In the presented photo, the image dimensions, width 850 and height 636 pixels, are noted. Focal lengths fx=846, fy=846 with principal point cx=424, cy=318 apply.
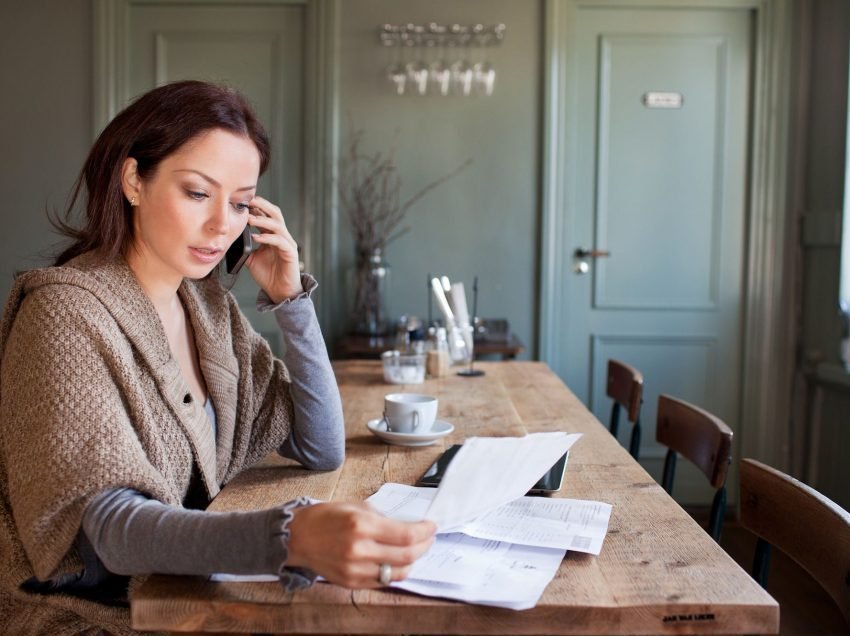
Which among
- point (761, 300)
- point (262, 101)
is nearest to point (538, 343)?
point (761, 300)

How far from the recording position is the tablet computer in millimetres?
1213

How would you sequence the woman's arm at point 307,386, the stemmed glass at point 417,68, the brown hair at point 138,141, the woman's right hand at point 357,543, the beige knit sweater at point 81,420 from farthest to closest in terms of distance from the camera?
1. the stemmed glass at point 417,68
2. the woman's arm at point 307,386
3. the brown hair at point 138,141
4. the beige knit sweater at point 81,420
5. the woman's right hand at point 357,543

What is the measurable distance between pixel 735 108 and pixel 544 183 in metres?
0.90

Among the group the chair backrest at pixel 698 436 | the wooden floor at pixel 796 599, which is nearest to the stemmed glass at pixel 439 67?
the chair backrest at pixel 698 436

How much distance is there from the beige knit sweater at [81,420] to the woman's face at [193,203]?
2.6 inches

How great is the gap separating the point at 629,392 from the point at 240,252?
1.26m

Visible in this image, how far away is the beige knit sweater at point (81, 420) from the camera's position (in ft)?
2.99

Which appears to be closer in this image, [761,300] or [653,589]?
[653,589]

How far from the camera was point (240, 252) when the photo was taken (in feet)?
4.87

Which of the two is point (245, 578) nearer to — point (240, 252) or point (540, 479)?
point (540, 479)

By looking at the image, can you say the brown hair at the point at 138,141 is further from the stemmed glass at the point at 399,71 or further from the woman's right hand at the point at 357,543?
the stemmed glass at the point at 399,71

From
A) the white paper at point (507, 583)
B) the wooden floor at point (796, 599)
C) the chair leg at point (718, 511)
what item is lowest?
the wooden floor at point (796, 599)

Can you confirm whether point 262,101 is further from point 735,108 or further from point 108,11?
point 735,108

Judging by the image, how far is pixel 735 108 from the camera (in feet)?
12.2
